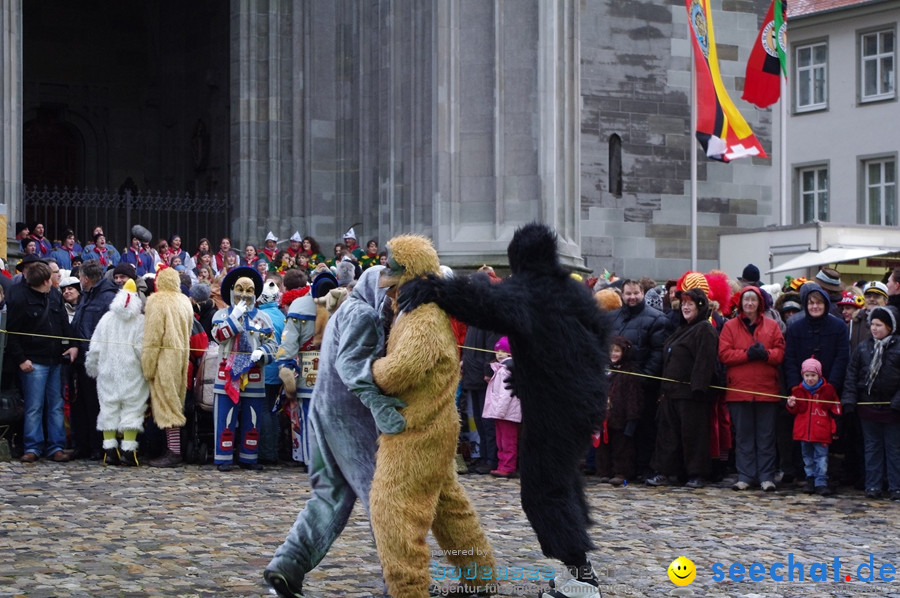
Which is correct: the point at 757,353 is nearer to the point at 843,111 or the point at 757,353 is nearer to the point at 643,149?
the point at 643,149

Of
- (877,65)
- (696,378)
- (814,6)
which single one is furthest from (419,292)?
(814,6)

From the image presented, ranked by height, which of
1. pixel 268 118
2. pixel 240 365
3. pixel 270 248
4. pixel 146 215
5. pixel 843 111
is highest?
pixel 843 111

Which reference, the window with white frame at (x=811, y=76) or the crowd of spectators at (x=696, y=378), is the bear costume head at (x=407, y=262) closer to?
the crowd of spectators at (x=696, y=378)

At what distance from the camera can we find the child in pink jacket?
13.4 m

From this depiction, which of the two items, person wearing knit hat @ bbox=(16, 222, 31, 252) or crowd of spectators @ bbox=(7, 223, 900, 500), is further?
person wearing knit hat @ bbox=(16, 222, 31, 252)

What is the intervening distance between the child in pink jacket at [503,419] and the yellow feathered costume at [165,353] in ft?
9.23

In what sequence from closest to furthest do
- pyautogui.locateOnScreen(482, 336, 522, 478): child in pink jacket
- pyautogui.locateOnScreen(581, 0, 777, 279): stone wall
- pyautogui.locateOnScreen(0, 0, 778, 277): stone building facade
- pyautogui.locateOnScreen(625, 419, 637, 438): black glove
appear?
pyautogui.locateOnScreen(625, 419, 637, 438): black glove → pyautogui.locateOnScreen(482, 336, 522, 478): child in pink jacket → pyautogui.locateOnScreen(0, 0, 778, 277): stone building facade → pyautogui.locateOnScreen(581, 0, 777, 279): stone wall

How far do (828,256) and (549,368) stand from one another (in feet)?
44.0

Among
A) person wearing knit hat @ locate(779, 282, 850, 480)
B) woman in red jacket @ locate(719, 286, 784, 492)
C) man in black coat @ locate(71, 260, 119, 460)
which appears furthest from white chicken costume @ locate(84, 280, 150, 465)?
person wearing knit hat @ locate(779, 282, 850, 480)

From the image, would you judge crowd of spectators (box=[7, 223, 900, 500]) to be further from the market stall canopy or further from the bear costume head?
the market stall canopy

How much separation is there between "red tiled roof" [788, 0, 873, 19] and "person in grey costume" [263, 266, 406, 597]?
113ft

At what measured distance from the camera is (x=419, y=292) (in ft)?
23.8

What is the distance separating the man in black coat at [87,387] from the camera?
14141 millimetres

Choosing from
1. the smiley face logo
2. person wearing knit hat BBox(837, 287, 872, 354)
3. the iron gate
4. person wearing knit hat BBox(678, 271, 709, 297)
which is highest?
the iron gate
